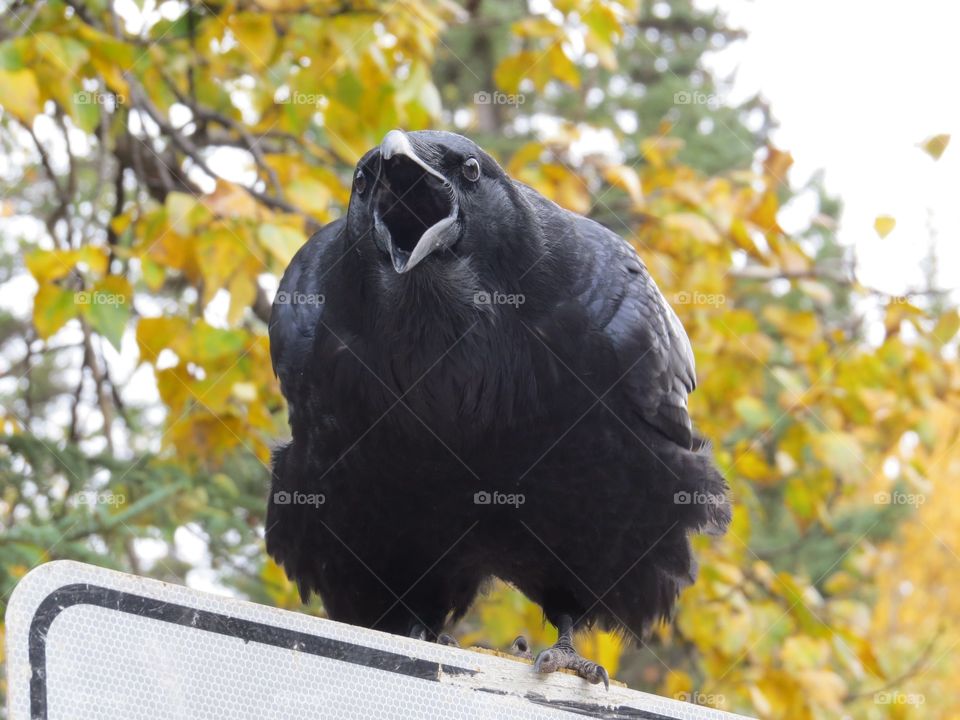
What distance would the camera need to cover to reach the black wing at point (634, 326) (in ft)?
10.2

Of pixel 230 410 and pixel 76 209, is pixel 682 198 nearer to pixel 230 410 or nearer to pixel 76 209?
pixel 230 410

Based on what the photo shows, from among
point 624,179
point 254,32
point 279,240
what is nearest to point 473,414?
point 279,240

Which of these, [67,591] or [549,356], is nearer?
[67,591]

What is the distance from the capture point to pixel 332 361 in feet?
9.86

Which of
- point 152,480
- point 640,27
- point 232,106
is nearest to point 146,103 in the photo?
point 232,106

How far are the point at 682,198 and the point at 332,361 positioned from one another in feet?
9.44

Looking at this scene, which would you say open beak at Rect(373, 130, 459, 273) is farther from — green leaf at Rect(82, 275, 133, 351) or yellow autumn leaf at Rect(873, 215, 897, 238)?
yellow autumn leaf at Rect(873, 215, 897, 238)

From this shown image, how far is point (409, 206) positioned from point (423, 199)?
0.04 meters

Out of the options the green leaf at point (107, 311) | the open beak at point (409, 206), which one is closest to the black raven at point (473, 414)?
the open beak at point (409, 206)

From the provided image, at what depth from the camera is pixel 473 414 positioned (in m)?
2.88

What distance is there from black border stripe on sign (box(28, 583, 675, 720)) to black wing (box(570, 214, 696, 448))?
1294mm

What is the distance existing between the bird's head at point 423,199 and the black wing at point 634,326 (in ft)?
1.58

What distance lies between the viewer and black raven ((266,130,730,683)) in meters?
2.77

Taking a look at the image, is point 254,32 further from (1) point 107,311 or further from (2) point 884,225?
(2) point 884,225
